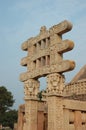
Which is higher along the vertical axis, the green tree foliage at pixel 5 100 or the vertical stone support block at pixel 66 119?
the green tree foliage at pixel 5 100

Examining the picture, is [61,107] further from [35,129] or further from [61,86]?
[35,129]

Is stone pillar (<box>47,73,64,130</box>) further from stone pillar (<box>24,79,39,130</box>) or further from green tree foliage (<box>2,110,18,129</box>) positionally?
green tree foliage (<box>2,110,18,129</box>)

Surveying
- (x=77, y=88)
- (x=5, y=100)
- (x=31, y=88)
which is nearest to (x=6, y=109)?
(x=5, y=100)

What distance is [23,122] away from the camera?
12.8m

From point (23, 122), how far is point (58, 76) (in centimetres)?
366

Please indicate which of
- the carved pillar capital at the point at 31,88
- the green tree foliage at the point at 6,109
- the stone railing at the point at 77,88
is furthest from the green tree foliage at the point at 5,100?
the carved pillar capital at the point at 31,88

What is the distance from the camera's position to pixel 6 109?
45.4 m

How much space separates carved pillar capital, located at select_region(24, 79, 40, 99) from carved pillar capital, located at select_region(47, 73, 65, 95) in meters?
1.56

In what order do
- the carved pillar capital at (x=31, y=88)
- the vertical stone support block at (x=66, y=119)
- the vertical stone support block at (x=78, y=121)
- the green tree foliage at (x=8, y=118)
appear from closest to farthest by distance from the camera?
the vertical stone support block at (x=66, y=119) → the vertical stone support block at (x=78, y=121) → the carved pillar capital at (x=31, y=88) → the green tree foliage at (x=8, y=118)

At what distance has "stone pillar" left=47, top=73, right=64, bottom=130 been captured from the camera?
9984 millimetres

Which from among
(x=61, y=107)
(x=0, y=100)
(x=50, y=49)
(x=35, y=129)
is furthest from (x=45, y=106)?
(x=0, y=100)

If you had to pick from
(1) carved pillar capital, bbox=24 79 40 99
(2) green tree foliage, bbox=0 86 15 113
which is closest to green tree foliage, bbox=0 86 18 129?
(2) green tree foliage, bbox=0 86 15 113

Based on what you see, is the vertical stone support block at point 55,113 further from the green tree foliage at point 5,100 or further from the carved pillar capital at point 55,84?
the green tree foliage at point 5,100

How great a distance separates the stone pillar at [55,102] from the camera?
998cm
